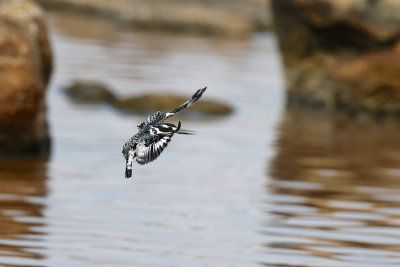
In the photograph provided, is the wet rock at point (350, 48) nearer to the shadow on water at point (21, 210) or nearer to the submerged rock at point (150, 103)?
the submerged rock at point (150, 103)

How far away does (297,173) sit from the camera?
1313 cm

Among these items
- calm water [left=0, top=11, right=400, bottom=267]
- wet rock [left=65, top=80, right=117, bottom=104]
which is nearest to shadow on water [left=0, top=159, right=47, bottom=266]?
calm water [left=0, top=11, right=400, bottom=267]

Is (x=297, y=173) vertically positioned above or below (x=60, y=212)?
above

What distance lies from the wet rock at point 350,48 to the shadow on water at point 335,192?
0.38 m

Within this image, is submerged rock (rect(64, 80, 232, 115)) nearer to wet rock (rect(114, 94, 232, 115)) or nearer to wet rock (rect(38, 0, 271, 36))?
wet rock (rect(114, 94, 232, 115))

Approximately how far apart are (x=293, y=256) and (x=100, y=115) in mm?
8149

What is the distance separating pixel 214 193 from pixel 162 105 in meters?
5.79

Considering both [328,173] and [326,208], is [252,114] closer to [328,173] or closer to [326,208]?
[328,173]

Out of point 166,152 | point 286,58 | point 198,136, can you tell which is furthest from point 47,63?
point 286,58

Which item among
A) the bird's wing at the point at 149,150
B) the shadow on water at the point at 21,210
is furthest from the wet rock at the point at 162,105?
the bird's wing at the point at 149,150

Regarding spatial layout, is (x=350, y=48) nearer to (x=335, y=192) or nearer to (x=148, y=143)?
(x=335, y=192)

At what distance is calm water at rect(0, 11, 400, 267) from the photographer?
925 centimetres

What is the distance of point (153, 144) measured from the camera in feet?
25.1

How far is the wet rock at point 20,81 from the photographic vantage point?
12.4 m
